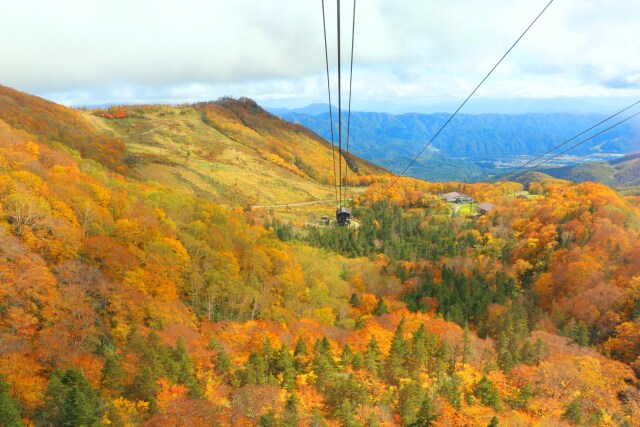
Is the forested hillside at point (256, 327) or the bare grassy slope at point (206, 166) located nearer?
the forested hillside at point (256, 327)

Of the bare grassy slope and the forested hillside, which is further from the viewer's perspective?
the bare grassy slope

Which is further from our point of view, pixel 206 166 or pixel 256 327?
pixel 206 166

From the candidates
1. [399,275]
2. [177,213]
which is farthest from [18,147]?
[399,275]

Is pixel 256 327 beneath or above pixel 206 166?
beneath

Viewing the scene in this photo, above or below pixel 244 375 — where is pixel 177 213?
above

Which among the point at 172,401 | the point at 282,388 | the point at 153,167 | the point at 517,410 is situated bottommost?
the point at 517,410

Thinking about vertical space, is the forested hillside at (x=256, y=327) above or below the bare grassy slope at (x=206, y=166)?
below

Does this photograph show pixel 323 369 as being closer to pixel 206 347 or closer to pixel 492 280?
pixel 206 347

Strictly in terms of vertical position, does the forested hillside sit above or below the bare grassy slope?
below
